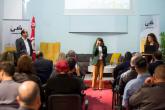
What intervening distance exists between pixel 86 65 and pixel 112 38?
1.32 meters

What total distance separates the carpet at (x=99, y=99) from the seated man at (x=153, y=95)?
10.5 ft

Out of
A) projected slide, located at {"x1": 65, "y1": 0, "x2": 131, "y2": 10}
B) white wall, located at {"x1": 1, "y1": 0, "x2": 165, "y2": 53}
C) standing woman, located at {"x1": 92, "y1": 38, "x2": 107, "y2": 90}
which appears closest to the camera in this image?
standing woman, located at {"x1": 92, "y1": 38, "x2": 107, "y2": 90}

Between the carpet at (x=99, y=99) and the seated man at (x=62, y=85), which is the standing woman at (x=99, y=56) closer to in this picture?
the carpet at (x=99, y=99)

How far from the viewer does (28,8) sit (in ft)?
36.9

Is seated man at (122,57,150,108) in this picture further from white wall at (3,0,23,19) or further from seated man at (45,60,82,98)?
white wall at (3,0,23,19)

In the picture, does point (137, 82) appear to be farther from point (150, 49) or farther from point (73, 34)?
point (73, 34)

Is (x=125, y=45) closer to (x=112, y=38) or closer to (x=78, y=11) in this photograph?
(x=112, y=38)

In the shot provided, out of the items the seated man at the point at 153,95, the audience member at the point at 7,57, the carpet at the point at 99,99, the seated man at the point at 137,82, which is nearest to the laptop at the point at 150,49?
the carpet at the point at 99,99

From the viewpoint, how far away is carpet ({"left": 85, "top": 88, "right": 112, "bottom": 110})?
6.66m

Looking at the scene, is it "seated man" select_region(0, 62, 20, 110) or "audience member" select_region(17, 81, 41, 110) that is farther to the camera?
"seated man" select_region(0, 62, 20, 110)

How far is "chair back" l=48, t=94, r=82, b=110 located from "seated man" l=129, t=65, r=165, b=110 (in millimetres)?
711

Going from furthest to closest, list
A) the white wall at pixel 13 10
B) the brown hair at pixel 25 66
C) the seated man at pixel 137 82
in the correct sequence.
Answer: the white wall at pixel 13 10
the brown hair at pixel 25 66
the seated man at pixel 137 82

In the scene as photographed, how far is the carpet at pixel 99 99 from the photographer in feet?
21.8

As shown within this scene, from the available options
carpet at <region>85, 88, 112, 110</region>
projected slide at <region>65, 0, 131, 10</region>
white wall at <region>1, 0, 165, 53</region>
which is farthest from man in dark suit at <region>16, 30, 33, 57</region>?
projected slide at <region>65, 0, 131, 10</region>
